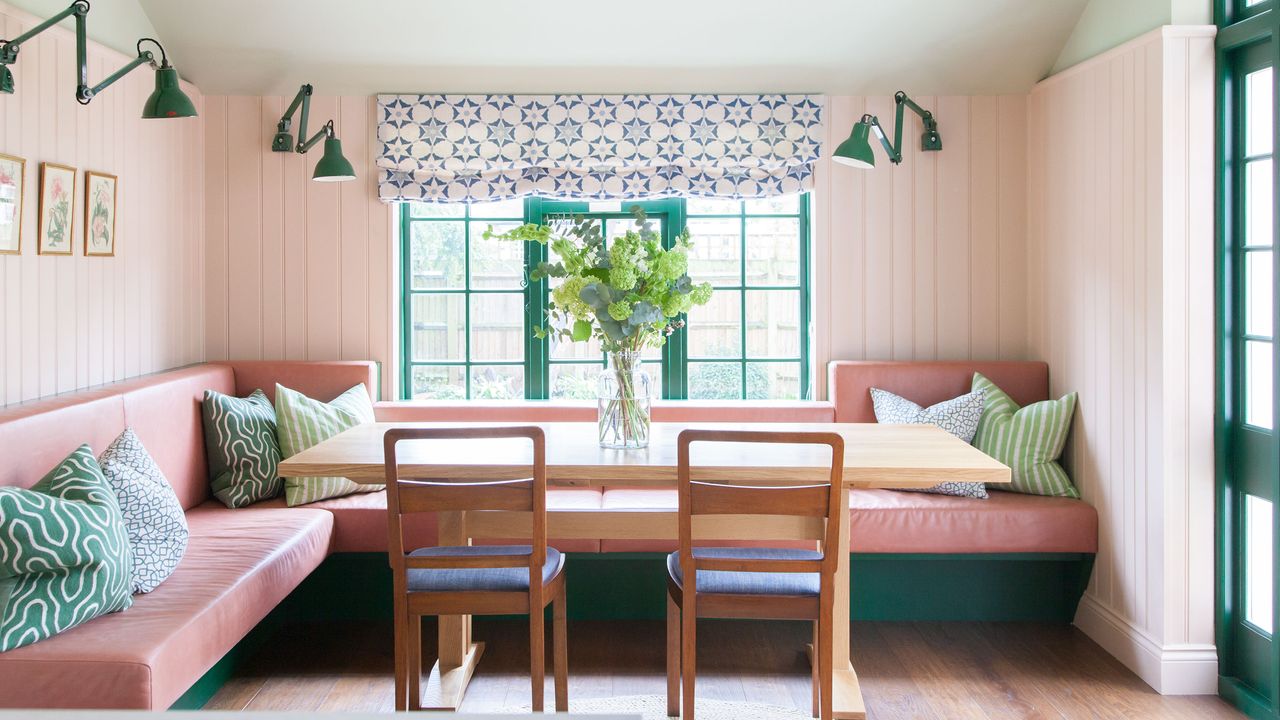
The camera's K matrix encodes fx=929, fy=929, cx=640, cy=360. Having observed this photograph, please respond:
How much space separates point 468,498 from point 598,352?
6.91ft

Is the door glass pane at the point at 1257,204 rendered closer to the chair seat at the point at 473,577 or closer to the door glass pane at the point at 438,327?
the chair seat at the point at 473,577

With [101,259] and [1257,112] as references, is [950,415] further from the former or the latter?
[101,259]

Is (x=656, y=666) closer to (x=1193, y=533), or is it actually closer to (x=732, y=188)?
(x=1193, y=533)

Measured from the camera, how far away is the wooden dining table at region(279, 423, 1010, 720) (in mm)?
2443

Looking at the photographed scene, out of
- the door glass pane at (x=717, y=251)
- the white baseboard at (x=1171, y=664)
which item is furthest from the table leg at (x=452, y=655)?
the white baseboard at (x=1171, y=664)

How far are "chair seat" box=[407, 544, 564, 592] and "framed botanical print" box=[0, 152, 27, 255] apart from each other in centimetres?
165

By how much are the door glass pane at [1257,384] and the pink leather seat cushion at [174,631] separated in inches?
118

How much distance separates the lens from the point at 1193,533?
9.64ft

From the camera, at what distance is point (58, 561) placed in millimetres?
2090

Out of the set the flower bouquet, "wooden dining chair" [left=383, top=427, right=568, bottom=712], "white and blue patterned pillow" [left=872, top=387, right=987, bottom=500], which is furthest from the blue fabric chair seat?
"white and blue patterned pillow" [left=872, top=387, right=987, bottom=500]

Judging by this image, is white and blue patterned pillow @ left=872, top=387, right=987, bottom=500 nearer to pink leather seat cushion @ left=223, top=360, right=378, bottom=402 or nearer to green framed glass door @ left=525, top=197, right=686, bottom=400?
green framed glass door @ left=525, top=197, right=686, bottom=400

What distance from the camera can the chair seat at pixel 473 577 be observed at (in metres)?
2.41

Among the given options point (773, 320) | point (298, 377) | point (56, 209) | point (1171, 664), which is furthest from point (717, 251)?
point (56, 209)

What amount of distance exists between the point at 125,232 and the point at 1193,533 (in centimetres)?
390
